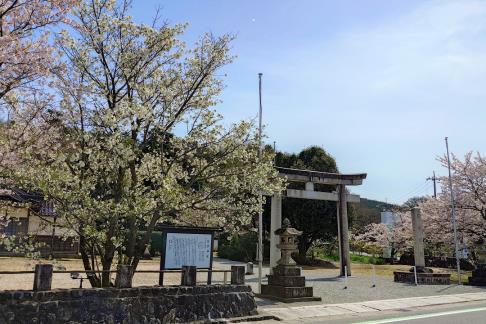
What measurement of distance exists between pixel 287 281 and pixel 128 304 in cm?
698

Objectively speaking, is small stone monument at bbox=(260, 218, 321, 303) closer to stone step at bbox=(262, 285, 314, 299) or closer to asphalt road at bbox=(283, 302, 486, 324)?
stone step at bbox=(262, 285, 314, 299)

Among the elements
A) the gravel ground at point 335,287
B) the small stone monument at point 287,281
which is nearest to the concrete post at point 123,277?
the gravel ground at point 335,287

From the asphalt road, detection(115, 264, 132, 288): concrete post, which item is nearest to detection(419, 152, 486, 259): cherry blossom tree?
the asphalt road

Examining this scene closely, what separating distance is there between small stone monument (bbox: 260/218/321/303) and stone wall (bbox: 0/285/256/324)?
3.15 m

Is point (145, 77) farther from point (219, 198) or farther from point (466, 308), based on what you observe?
point (466, 308)

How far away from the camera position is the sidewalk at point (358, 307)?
12211 millimetres

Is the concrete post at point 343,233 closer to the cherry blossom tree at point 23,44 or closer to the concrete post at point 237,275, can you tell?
the concrete post at point 237,275

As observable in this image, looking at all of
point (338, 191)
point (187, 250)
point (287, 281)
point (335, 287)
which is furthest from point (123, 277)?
point (338, 191)

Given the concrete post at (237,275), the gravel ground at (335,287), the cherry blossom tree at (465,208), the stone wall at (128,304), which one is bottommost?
the gravel ground at (335,287)

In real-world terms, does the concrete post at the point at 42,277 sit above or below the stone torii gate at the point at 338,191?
below

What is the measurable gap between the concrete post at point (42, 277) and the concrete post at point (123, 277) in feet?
4.94

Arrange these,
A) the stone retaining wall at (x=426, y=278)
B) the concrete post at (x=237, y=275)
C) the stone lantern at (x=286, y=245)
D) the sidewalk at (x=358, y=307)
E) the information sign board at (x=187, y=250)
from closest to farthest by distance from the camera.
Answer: the information sign board at (x=187, y=250) < the concrete post at (x=237, y=275) < the sidewalk at (x=358, y=307) < the stone lantern at (x=286, y=245) < the stone retaining wall at (x=426, y=278)

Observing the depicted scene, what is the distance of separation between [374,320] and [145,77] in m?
9.41

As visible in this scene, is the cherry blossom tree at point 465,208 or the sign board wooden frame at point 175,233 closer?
the sign board wooden frame at point 175,233
